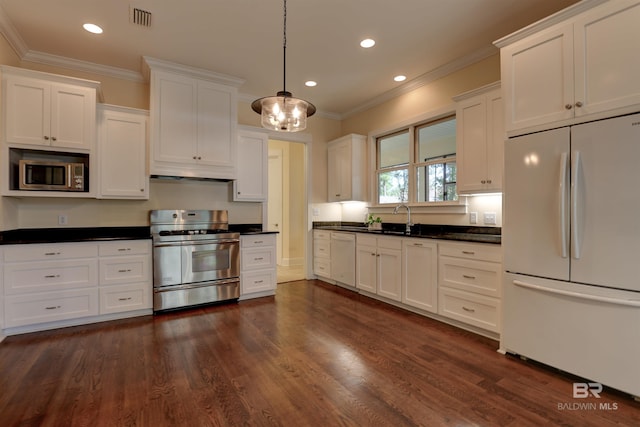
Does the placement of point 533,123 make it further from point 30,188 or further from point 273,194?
point 273,194

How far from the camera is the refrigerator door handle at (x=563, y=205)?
2.12 metres

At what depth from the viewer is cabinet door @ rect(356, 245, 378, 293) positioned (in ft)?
13.3

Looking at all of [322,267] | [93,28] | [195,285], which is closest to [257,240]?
[195,285]

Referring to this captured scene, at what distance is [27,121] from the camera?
304 cm

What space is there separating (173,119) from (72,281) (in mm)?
2056

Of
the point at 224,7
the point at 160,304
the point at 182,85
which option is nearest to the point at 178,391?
the point at 160,304

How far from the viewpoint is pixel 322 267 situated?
5.12 meters

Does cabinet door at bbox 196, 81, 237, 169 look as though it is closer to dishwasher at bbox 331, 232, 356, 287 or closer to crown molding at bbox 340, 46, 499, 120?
dishwasher at bbox 331, 232, 356, 287

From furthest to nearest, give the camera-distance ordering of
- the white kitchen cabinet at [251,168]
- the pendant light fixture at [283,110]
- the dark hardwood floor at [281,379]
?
the white kitchen cabinet at [251,168]
the pendant light fixture at [283,110]
the dark hardwood floor at [281,379]

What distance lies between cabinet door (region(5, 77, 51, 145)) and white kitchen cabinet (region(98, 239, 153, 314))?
1.23 meters

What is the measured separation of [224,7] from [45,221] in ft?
9.87

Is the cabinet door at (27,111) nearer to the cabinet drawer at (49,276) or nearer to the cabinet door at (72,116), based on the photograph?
the cabinet door at (72,116)

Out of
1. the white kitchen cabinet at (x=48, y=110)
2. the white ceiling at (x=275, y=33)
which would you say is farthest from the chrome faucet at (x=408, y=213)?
the white kitchen cabinet at (x=48, y=110)

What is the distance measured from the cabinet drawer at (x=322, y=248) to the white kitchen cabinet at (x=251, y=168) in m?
1.20
